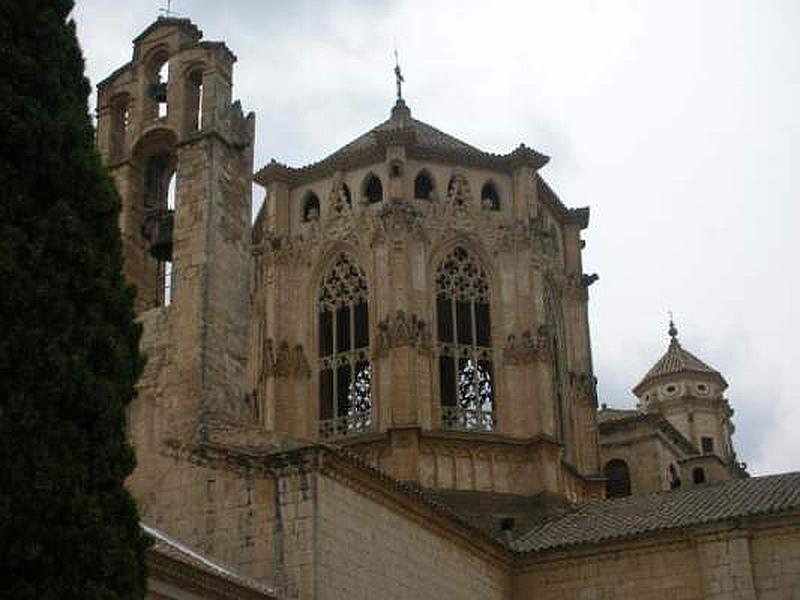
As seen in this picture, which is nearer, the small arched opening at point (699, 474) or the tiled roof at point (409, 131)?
the tiled roof at point (409, 131)

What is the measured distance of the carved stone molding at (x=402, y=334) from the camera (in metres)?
26.8

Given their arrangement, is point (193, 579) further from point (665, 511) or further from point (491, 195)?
point (491, 195)

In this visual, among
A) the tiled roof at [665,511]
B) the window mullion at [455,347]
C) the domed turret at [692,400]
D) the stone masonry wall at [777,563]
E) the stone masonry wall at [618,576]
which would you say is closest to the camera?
the stone masonry wall at [777,563]

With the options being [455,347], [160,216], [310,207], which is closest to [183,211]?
[160,216]

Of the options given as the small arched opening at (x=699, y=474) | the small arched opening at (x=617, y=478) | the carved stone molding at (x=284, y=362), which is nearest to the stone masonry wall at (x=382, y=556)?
the carved stone molding at (x=284, y=362)

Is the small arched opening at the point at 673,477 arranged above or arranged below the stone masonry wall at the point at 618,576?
above

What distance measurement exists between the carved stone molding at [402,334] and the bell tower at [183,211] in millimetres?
6596

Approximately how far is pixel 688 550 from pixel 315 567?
23.7ft

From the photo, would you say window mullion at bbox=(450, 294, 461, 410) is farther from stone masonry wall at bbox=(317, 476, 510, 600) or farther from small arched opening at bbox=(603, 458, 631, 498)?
small arched opening at bbox=(603, 458, 631, 498)

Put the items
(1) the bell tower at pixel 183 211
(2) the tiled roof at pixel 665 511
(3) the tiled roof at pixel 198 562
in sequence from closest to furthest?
(3) the tiled roof at pixel 198 562 < (1) the bell tower at pixel 183 211 < (2) the tiled roof at pixel 665 511

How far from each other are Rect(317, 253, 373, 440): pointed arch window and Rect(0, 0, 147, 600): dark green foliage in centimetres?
1540

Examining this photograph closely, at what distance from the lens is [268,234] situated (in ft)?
96.1

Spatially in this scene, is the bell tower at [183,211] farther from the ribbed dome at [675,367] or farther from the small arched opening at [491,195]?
the ribbed dome at [675,367]

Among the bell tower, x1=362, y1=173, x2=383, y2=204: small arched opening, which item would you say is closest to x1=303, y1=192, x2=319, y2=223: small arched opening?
x1=362, y1=173, x2=383, y2=204: small arched opening
